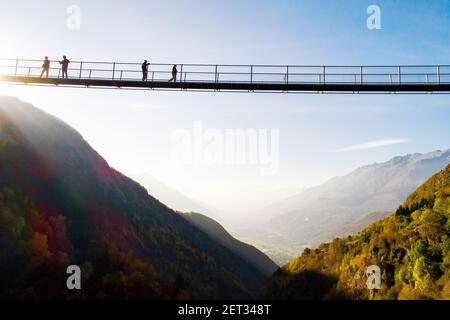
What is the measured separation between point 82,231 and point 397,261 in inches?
2846

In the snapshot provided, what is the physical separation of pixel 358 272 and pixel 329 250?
27066mm

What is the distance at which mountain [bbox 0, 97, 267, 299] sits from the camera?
68.1 meters

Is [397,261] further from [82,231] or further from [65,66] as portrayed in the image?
[82,231]

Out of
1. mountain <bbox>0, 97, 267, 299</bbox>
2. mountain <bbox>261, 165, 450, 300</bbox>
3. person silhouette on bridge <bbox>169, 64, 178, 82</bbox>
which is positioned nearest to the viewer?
person silhouette on bridge <bbox>169, 64, 178, 82</bbox>

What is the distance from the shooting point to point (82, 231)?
94.9 metres

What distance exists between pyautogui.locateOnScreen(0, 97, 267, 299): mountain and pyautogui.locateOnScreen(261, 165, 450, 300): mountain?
99.6 feet

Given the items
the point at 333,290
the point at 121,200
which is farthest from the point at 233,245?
the point at 333,290

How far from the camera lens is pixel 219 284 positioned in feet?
438

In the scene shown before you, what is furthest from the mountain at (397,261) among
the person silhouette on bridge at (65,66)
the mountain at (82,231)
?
the person silhouette on bridge at (65,66)

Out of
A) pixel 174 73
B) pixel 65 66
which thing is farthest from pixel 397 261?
pixel 65 66

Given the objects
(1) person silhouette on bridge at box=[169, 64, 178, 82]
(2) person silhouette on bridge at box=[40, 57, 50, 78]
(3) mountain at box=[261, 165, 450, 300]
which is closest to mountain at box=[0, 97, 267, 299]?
(3) mountain at box=[261, 165, 450, 300]

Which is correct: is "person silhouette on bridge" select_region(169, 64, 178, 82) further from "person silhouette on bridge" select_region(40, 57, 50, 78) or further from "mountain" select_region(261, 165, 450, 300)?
"mountain" select_region(261, 165, 450, 300)

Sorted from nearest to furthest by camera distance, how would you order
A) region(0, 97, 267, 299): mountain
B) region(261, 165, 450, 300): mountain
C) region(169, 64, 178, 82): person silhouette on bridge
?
region(169, 64, 178, 82): person silhouette on bridge, region(261, 165, 450, 300): mountain, region(0, 97, 267, 299): mountain

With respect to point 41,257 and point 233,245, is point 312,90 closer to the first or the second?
point 41,257
